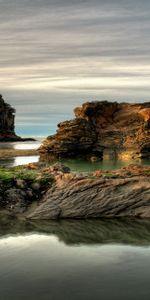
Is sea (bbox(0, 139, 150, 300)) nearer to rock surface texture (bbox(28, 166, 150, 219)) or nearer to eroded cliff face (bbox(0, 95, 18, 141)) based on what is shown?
rock surface texture (bbox(28, 166, 150, 219))

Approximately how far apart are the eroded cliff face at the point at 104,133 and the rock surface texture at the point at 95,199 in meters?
33.4

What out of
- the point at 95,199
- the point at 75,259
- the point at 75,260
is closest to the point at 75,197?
the point at 95,199

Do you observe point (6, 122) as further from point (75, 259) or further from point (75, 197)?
point (75, 259)

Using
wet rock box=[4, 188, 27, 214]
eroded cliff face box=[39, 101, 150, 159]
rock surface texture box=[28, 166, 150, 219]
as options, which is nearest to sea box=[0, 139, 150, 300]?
rock surface texture box=[28, 166, 150, 219]

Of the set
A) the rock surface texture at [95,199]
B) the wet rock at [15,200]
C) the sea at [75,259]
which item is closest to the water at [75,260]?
the sea at [75,259]

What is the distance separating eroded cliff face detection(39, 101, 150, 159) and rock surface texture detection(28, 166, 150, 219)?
110 feet

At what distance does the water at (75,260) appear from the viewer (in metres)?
9.52

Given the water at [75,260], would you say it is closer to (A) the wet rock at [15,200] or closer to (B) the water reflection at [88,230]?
(B) the water reflection at [88,230]

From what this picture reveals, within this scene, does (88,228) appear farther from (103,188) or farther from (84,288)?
(84,288)

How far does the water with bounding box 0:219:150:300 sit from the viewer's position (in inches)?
375

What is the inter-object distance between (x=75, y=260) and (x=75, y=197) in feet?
18.0

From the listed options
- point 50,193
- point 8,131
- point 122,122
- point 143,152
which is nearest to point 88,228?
point 50,193

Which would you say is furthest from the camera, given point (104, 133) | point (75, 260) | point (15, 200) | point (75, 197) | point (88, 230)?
point (104, 133)

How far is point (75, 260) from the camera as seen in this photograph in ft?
38.0
